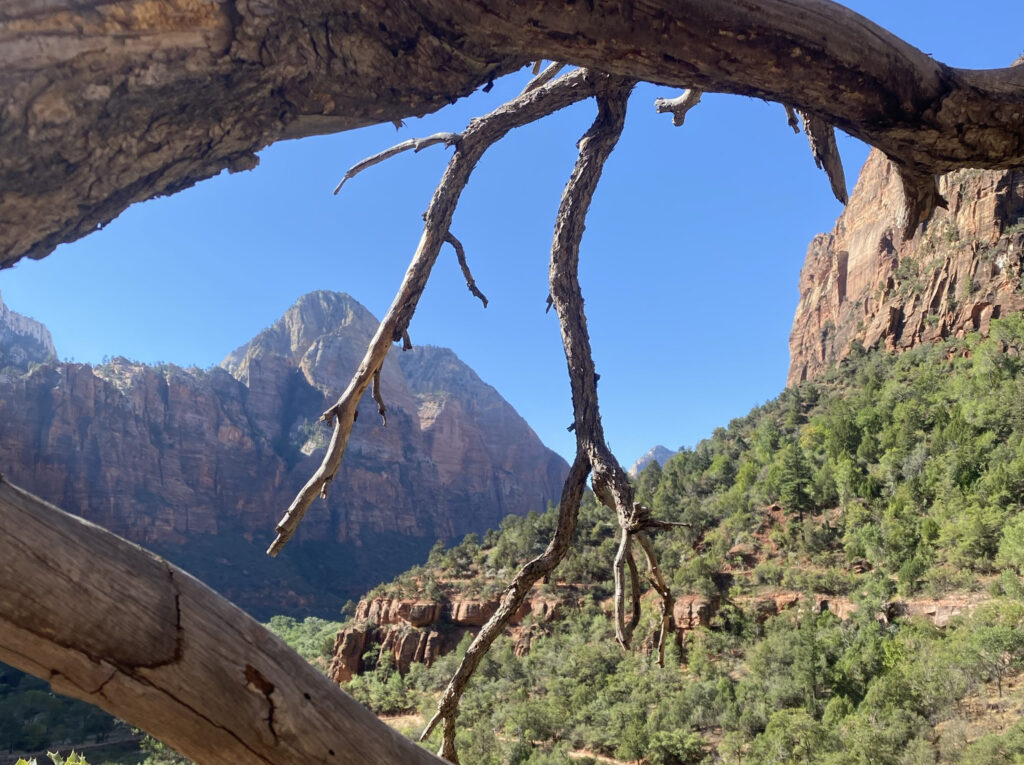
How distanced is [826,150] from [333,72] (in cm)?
168

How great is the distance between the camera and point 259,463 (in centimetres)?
8656

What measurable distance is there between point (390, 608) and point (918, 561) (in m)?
21.7

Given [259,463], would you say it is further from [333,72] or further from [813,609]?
[333,72]

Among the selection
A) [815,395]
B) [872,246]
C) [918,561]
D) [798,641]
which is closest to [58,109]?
[798,641]

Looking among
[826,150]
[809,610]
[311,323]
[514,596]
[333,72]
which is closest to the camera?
[333,72]

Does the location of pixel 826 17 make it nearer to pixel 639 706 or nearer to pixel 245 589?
pixel 639 706

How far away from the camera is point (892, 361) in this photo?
141 ft

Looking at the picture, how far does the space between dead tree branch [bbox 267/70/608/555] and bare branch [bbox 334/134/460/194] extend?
5cm

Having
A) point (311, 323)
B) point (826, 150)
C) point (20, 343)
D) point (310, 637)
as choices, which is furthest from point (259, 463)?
point (826, 150)

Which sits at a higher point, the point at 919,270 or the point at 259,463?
the point at 919,270

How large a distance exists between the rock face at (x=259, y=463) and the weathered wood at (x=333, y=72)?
60.0 metres

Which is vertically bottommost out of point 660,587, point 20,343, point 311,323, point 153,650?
point 153,650

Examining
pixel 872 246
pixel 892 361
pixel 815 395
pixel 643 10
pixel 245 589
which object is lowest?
pixel 245 589

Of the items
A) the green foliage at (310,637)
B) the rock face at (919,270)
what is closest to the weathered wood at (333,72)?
the green foliage at (310,637)
